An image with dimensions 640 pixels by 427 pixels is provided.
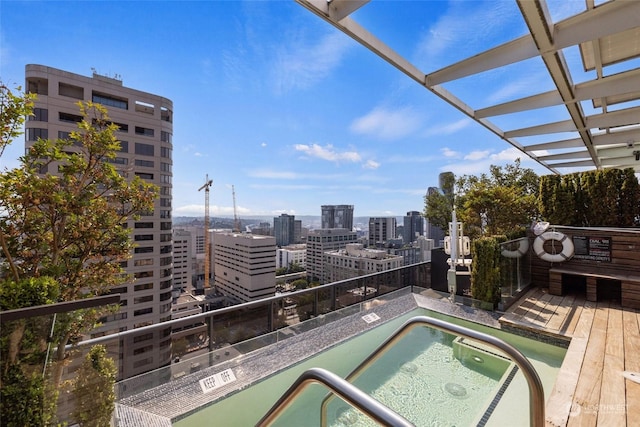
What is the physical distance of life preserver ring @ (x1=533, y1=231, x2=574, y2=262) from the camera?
591 centimetres

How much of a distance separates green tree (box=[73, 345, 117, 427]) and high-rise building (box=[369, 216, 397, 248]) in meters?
58.0

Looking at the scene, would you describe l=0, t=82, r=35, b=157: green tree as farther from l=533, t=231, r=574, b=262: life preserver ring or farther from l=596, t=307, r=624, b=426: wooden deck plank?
l=533, t=231, r=574, b=262: life preserver ring

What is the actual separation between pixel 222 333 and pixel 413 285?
488cm

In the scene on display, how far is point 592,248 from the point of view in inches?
232

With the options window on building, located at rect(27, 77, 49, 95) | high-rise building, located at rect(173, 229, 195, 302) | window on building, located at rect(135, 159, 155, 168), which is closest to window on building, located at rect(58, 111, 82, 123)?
window on building, located at rect(27, 77, 49, 95)

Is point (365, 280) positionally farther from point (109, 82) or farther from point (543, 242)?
point (109, 82)

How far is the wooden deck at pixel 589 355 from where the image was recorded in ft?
7.30

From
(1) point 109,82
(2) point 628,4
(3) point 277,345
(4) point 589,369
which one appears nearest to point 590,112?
(2) point 628,4

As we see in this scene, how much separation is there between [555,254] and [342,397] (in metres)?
7.16

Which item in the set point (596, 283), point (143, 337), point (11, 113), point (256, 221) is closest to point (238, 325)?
point (143, 337)

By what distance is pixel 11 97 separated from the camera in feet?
6.98

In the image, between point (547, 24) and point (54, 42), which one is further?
point (54, 42)

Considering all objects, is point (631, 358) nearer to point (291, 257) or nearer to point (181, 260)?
point (181, 260)

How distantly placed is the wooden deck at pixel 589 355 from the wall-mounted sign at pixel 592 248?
1075mm
